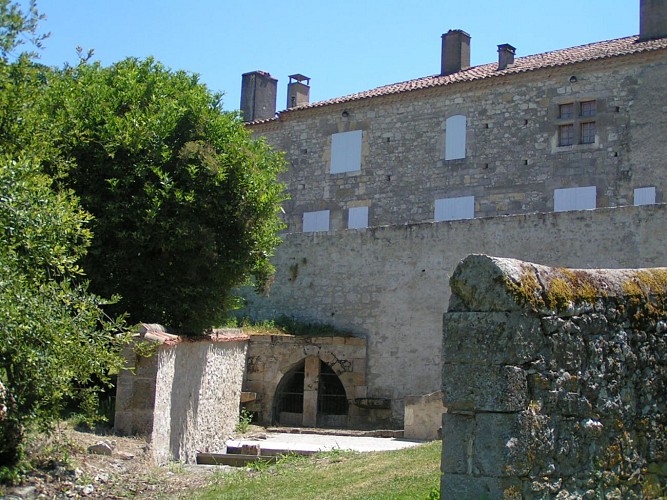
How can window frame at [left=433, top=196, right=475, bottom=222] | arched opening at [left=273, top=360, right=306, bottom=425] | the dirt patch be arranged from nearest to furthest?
the dirt patch < arched opening at [left=273, top=360, right=306, bottom=425] < window frame at [left=433, top=196, right=475, bottom=222]

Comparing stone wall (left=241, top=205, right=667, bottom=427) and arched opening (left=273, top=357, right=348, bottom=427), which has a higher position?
stone wall (left=241, top=205, right=667, bottom=427)

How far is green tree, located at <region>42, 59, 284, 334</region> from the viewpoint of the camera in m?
12.4

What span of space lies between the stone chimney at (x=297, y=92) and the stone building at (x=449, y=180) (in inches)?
2.6

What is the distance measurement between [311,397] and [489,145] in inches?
474

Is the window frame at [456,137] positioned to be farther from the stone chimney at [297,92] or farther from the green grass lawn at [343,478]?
the green grass lawn at [343,478]

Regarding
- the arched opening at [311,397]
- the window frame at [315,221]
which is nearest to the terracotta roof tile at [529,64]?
the window frame at [315,221]

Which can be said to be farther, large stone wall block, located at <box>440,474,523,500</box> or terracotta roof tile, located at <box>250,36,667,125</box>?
terracotta roof tile, located at <box>250,36,667,125</box>

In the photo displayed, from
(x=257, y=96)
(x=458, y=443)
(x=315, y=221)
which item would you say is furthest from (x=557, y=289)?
(x=257, y=96)

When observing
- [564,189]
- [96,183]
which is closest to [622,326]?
[96,183]

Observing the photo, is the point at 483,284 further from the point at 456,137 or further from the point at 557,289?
the point at 456,137

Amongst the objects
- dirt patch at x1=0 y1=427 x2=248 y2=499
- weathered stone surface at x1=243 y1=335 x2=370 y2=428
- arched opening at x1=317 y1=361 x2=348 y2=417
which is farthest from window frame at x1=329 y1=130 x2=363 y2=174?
dirt patch at x1=0 y1=427 x2=248 y2=499

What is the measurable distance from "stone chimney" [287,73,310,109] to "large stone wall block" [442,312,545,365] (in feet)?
96.0

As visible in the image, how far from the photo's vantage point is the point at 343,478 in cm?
943

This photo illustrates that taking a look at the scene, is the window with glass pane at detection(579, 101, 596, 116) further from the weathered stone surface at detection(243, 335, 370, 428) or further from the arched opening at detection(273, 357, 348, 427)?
the arched opening at detection(273, 357, 348, 427)
